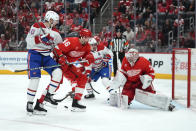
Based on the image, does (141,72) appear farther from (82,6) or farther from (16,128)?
(82,6)

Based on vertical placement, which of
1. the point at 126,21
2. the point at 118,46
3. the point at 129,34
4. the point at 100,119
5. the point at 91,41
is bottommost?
the point at 100,119

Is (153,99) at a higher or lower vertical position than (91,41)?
lower

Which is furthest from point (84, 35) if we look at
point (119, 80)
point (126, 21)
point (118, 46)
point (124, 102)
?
point (126, 21)

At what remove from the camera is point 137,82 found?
187 inches

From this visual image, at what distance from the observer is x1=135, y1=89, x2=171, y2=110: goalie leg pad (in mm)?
4504

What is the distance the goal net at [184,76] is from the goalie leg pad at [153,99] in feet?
1.52

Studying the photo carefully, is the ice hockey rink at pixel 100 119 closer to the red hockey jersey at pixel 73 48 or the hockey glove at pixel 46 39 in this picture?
the red hockey jersey at pixel 73 48

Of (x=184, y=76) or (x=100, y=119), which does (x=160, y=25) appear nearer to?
(x=184, y=76)

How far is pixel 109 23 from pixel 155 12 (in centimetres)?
144

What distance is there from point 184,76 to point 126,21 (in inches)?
233

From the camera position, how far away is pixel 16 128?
346 cm

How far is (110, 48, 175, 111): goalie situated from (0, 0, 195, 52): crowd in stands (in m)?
5.29

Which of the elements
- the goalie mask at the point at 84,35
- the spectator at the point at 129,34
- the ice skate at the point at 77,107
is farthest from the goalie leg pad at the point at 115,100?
the spectator at the point at 129,34

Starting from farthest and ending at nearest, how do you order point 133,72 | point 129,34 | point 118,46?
point 129,34, point 118,46, point 133,72
